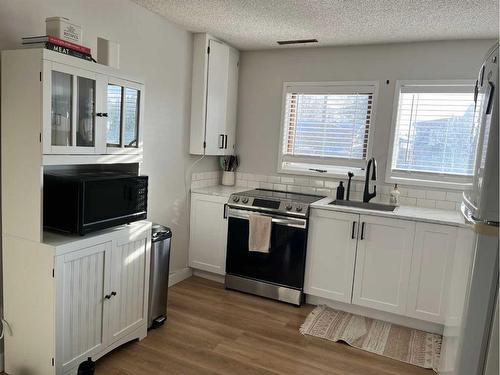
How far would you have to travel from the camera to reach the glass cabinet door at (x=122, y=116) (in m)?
2.43

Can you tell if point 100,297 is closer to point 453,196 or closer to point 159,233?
point 159,233

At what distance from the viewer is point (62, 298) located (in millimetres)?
2111

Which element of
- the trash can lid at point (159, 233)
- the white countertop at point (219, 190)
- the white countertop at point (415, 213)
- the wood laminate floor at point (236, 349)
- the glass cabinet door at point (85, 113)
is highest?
the glass cabinet door at point (85, 113)

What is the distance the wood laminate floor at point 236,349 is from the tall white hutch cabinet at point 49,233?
1.10 feet

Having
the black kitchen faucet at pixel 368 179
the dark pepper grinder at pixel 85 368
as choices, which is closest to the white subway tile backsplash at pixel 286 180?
the black kitchen faucet at pixel 368 179

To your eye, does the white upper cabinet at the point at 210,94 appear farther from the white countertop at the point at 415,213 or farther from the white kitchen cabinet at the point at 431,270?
the white kitchen cabinet at the point at 431,270

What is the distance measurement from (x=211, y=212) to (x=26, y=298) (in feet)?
6.46

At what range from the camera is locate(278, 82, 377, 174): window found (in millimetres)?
3879

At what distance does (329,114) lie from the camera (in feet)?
13.3

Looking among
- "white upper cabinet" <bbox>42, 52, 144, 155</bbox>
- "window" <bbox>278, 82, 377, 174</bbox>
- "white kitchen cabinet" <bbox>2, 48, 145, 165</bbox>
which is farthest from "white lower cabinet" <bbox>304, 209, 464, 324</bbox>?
"white kitchen cabinet" <bbox>2, 48, 145, 165</bbox>

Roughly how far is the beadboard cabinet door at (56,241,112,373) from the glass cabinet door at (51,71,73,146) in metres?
0.64

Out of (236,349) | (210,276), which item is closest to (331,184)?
(210,276)

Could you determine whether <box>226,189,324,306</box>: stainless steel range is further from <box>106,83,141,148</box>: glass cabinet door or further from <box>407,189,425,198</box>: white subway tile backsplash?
<box>106,83,141,148</box>: glass cabinet door

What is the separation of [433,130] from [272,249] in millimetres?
1853
